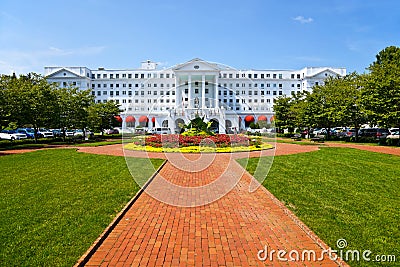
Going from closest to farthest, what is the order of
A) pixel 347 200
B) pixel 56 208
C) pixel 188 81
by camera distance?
pixel 56 208
pixel 347 200
pixel 188 81

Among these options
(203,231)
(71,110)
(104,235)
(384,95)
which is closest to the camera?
(104,235)

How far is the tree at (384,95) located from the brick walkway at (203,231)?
880 inches

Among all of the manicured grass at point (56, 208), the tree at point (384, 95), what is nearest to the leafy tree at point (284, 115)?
the tree at point (384, 95)

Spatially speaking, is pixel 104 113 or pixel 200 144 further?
pixel 104 113

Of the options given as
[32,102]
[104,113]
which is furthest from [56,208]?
[104,113]

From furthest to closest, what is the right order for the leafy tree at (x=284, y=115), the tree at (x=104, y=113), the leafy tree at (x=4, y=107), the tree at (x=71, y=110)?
the leafy tree at (x=284, y=115) → the tree at (x=104, y=113) → the tree at (x=71, y=110) → the leafy tree at (x=4, y=107)

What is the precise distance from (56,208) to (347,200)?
8.08 metres

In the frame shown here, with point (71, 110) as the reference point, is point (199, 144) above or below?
below

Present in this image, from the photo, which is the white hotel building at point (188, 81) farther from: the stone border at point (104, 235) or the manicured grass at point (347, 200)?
the stone border at point (104, 235)

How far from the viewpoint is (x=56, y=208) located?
718cm

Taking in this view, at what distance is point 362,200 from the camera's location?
785 cm

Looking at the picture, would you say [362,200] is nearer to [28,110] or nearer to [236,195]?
[236,195]

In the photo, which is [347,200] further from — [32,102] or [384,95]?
[32,102]

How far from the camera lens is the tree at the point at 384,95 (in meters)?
24.9
